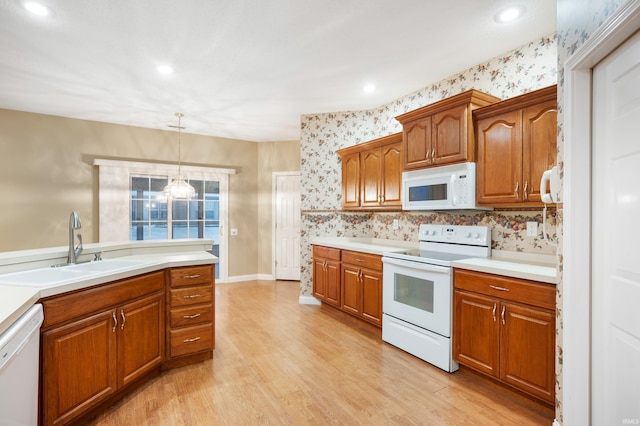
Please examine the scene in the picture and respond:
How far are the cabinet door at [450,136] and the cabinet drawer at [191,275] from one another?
2257 mm

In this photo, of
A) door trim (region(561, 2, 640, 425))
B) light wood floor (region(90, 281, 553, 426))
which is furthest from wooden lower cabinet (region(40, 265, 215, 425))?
door trim (region(561, 2, 640, 425))

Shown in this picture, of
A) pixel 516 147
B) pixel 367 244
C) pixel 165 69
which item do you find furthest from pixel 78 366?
pixel 516 147

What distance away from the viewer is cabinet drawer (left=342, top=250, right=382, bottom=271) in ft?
10.4

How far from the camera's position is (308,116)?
4.45 metres

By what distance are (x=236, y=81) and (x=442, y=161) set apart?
229cm

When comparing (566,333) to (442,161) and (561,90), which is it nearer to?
(561,90)

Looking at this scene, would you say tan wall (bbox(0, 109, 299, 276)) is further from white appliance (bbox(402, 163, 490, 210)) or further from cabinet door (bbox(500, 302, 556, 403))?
cabinet door (bbox(500, 302, 556, 403))

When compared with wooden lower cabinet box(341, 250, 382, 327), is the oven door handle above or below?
above

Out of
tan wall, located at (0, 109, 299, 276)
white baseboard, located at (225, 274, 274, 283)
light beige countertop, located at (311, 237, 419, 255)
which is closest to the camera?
light beige countertop, located at (311, 237, 419, 255)

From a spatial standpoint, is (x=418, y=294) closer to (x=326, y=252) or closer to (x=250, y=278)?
(x=326, y=252)

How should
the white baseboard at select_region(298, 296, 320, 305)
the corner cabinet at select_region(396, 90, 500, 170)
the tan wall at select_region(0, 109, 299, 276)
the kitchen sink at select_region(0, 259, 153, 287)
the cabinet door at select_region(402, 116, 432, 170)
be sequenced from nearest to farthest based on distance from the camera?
the kitchen sink at select_region(0, 259, 153, 287) → the corner cabinet at select_region(396, 90, 500, 170) → the cabinet door at select_region(402, 116, 432, 170) → the tan wall at select_region(0, 109, 299, 276) → the white baseboard at select_region(298, 296, 320, 305)

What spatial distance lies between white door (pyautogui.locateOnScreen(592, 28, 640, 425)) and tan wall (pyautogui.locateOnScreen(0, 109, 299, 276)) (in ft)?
15.3

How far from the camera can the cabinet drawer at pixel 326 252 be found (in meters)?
3.75

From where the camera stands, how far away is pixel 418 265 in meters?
2.65
